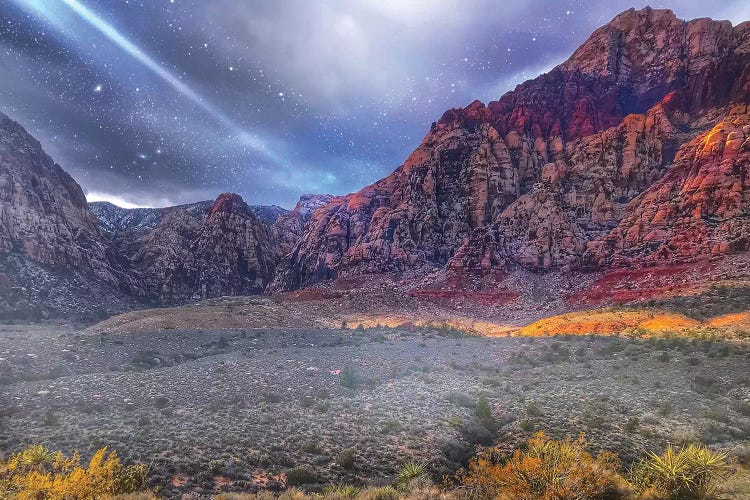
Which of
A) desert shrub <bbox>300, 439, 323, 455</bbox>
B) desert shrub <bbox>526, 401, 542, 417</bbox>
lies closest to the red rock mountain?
desert shrub <bbox>526, 401, 542, 417</bbox>

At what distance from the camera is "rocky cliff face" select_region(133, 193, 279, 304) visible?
111m

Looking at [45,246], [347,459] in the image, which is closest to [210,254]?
[45,246]

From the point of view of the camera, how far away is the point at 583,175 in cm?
6831

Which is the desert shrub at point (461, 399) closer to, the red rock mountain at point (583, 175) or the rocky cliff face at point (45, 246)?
the red rock mountain at point (583, 175)

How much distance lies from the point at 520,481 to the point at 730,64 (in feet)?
278

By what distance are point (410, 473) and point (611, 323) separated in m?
33.2

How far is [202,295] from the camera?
4338 inches

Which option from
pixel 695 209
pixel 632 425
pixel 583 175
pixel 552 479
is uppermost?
pixel 583 175

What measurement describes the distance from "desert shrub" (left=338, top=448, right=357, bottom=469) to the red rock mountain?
52445 mm

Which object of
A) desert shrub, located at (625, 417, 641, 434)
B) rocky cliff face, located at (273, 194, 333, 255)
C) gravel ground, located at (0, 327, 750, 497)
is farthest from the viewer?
rocky cliff face, located at (273, 194, 333, 255)

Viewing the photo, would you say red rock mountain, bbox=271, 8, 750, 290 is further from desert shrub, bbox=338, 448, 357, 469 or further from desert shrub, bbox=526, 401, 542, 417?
desert shrub, bbox=338, 448, 357, 469

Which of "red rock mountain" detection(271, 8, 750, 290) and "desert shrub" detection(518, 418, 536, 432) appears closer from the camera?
"desert shrub" detection(518, 418, 536, 432)

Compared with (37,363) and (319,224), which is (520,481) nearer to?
(37,363)

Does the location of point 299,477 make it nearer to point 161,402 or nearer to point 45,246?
point 161,402
